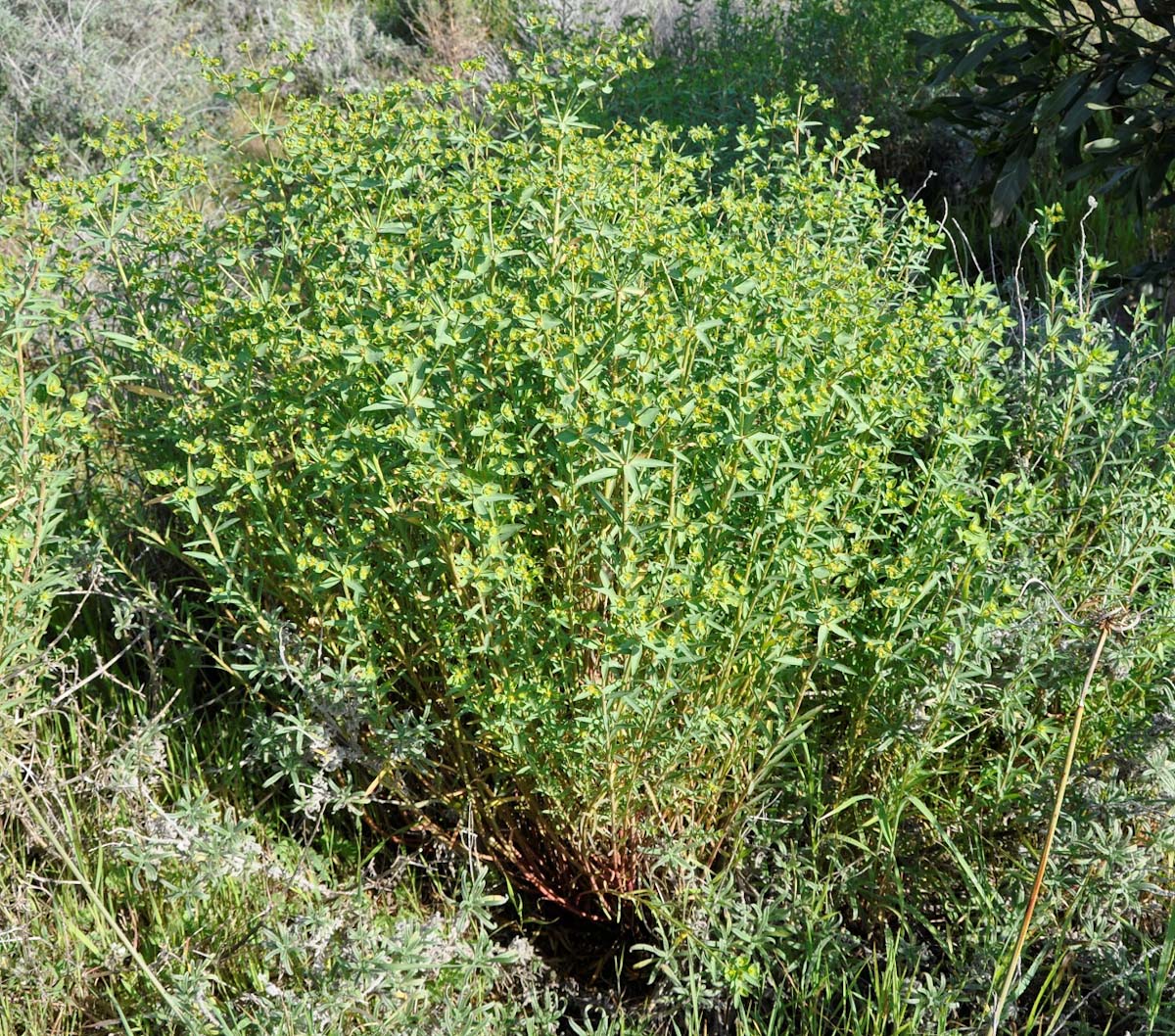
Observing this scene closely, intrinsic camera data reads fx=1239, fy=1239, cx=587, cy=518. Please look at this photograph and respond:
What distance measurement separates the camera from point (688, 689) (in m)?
2.18

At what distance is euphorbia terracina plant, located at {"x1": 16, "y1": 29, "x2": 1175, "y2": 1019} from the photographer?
204cm

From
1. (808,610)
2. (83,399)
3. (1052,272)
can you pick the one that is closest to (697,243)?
(808,610)

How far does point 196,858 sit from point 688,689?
0.95 metres

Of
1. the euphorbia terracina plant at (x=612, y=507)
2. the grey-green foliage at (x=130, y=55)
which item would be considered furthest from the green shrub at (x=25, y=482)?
the grey-green foliage at (x=130, y=55)

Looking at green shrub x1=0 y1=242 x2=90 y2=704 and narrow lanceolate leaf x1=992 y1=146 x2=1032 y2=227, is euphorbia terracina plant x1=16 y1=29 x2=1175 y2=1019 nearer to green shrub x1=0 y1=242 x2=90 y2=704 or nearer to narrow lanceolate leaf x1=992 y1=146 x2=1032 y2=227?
green shrub x1=0 y1=242 x2=90 y2=704

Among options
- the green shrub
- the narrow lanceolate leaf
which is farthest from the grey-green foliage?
the narrow lanceolate leaf

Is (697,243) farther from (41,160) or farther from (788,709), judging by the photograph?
(41,160)

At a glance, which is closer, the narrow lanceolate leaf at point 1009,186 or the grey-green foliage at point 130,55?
the narrow lanceolate leaf at point 1009,186

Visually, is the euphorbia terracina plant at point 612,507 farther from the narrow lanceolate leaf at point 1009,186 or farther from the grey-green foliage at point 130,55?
the grey-green foliage at point 130,55

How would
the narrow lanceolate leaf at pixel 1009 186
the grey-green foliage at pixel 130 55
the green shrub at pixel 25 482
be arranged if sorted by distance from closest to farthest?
1. the green shrub at pixel 25 482
2. the narrow lanceolate leaf at pixel 1009 186
3. the grey-green foliage at pixel 130 55

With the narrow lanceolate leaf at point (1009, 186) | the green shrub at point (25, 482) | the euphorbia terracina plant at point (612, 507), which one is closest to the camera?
the euphorbia terracina plant at point (612, 507)

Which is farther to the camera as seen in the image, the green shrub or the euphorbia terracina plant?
the green shrub

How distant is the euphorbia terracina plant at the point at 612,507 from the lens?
204 cm

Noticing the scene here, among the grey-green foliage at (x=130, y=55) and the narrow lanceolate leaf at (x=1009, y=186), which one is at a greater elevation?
the narrow lanceolate leaf at (x=1009, y=186)
